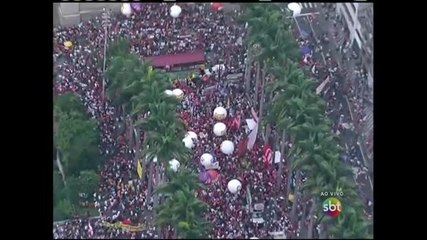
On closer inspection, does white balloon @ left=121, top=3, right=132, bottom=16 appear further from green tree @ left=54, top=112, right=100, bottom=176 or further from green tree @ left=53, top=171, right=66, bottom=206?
green tree @ left=53, top=171, right=66, bottom=206

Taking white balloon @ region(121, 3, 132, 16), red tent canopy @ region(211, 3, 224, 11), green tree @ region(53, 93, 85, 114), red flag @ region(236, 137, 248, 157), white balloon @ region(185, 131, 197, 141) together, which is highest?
red tent canopy @ region(211, 3, 224, 11)

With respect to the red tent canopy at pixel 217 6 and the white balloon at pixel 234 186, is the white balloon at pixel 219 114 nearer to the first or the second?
the white balloon at pixel 234 186

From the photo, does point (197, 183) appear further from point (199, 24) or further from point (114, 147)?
point (199, 24)

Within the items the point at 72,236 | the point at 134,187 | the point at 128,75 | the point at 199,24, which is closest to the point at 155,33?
the point at 199,24

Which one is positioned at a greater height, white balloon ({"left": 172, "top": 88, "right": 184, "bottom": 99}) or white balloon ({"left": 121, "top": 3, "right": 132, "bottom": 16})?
white balloon ({"left": 121, "top": 3, "right": 132, "bottom": 16})

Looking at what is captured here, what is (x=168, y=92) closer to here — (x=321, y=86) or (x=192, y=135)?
(x=192, y=135)

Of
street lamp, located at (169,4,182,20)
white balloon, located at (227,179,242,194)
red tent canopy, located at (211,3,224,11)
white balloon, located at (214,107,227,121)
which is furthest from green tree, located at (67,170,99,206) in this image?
red tent canopy, located at (211,3,224,11)

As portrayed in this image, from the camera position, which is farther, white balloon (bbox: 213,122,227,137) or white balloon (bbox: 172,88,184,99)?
white balloon (bbox: 172,88,184,99)
